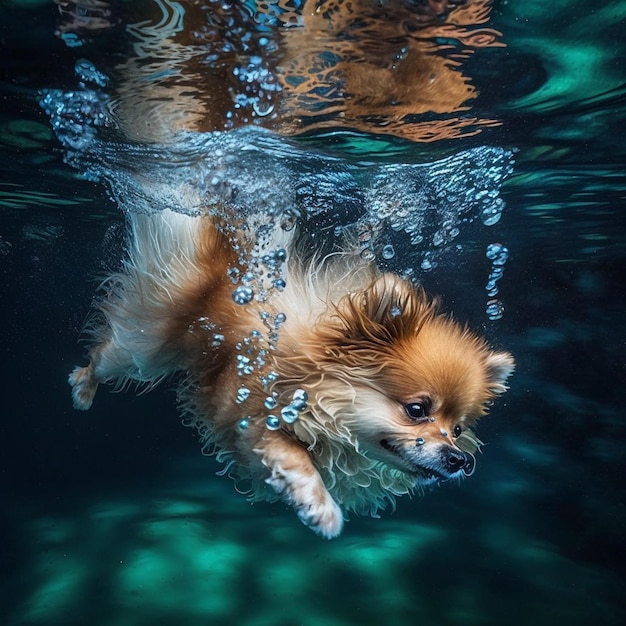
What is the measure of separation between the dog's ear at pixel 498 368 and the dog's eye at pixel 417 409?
0.69 metres

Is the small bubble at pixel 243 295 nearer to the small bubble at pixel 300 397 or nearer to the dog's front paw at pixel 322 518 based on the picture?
the small bubble at pixel 300 397

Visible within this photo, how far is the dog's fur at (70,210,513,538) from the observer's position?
425 centimetres

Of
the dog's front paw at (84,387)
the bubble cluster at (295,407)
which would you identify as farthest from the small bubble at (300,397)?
the dog's front paw at (84,387)

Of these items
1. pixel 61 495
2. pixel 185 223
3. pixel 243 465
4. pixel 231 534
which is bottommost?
pixel 61 495

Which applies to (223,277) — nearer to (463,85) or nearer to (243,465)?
(243,465)

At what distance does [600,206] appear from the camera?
32.6 ft

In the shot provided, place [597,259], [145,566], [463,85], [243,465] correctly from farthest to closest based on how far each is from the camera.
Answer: [597,259] → [145,566] → [463,85] → [243,465]

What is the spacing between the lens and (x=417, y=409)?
425cm

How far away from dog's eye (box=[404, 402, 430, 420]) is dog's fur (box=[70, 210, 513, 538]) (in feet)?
0.05

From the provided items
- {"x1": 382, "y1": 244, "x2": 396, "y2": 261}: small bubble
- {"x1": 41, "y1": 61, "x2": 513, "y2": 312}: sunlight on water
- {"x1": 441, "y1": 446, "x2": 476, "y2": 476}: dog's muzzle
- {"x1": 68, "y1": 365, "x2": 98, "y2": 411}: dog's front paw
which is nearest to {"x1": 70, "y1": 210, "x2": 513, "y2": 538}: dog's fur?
{"x1": 441, "y1": 446, "x2": 476, "y2": 476}: dog's muzzle

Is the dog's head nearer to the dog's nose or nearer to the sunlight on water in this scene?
the dog's nose

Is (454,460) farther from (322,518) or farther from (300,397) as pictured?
(300,397)

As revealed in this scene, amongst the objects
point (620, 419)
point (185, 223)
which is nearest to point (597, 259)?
point (620, 419)

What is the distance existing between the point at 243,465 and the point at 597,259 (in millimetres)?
11278
